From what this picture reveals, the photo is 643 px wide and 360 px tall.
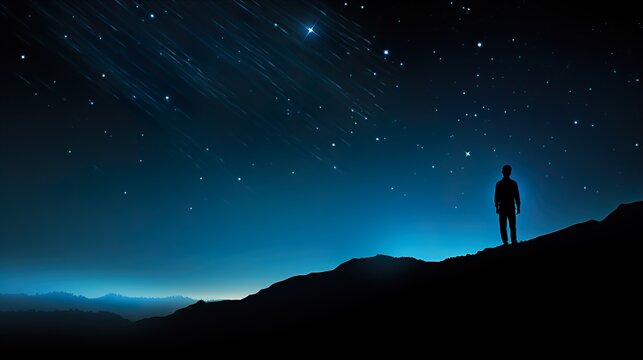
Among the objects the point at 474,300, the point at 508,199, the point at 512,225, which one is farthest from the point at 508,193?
the point at 474,300

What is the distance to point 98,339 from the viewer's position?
1598 centimetres

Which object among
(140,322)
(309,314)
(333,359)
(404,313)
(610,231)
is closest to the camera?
(333,359)

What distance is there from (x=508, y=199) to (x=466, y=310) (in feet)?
14.8

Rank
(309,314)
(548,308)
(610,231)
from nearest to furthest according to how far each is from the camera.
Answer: (548,308) < (610,231) < (309,314)

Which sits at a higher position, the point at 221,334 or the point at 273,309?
the point at 273,309

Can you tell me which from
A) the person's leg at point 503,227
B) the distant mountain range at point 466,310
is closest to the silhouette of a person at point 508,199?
the person's leg at point 503,227

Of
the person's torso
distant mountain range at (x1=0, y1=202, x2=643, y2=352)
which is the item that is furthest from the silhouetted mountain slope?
the person's torso

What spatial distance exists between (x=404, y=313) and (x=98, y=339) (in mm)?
13865

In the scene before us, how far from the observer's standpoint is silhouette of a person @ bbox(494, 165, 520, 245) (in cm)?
1070

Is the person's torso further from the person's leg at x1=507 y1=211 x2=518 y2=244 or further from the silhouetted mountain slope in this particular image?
the silhouetted mountain slope

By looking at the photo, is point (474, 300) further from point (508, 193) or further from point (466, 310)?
point (508, 193)

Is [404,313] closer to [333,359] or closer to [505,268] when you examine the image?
[333,359]

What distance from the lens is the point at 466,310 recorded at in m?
7.43

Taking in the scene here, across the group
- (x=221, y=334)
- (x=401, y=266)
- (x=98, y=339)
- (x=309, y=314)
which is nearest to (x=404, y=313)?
(x=309, y=314)
